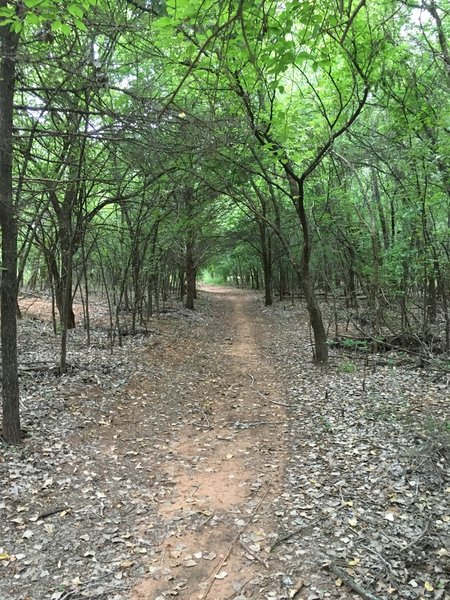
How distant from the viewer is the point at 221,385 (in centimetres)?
884

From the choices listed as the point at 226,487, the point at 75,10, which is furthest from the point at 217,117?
the point at 226,487

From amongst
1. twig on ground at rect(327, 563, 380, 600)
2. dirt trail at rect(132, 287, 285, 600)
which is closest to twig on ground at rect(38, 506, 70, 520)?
dirt trail at rect(132, 287, 285, 600)

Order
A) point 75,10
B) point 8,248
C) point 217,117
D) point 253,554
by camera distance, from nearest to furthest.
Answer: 1. point 75,10
2. point 253,554
3. point 8,248
4. point 217,117

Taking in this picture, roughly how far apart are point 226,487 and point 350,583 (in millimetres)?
1823

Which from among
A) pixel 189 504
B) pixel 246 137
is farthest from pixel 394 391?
pixel 246 137

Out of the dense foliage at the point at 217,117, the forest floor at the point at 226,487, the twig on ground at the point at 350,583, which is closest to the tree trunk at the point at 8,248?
the dense foliage at the point at 217,117

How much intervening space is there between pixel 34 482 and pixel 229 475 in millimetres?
2180

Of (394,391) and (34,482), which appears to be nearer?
(34,482)

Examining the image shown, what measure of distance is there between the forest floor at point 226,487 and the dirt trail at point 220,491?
0.06 ft

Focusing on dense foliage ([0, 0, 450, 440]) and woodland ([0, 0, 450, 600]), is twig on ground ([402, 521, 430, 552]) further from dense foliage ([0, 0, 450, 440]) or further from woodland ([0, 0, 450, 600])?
dense foliage ([0, 0, 450, 440])

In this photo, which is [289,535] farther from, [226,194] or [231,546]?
[226,194]

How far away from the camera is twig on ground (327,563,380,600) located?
3.13 meters

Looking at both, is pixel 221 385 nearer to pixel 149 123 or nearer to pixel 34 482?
pixel 34 482

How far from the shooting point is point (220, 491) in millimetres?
4723
